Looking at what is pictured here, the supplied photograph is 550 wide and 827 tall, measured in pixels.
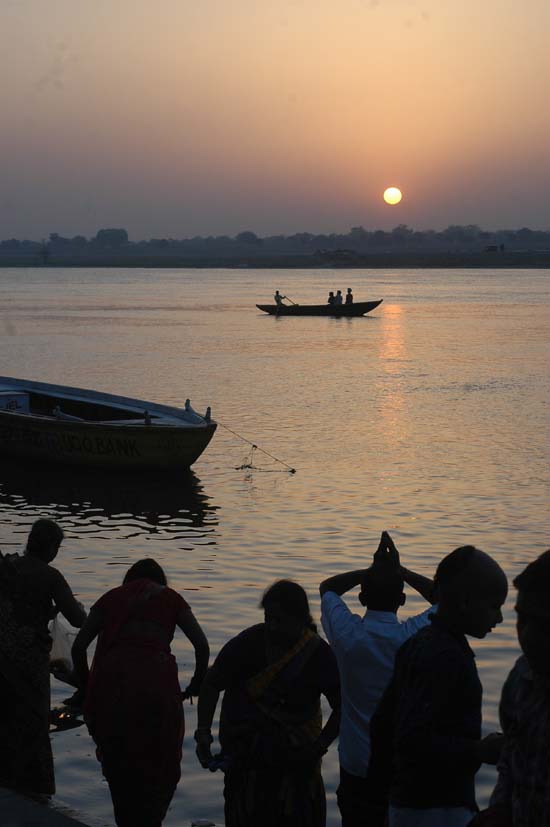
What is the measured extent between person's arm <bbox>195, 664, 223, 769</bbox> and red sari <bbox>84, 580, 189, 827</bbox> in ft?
1.20

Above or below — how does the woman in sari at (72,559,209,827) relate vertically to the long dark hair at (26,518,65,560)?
below

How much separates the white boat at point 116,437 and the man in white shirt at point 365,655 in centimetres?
1556

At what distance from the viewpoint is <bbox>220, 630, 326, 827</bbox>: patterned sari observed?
193 inches

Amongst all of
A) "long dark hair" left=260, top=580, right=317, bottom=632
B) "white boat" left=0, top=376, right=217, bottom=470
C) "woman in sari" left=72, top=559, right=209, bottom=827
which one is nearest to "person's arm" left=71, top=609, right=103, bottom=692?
"woman in sari" left=72, top=559, right=209, bottom=827

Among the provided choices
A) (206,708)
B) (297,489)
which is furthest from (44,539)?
(297,489)

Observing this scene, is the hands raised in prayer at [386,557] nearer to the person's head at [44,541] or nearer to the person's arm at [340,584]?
the person's arm at [340,584]

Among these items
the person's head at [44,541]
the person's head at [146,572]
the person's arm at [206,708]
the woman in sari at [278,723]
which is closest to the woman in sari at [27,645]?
the person's head at [44,541]

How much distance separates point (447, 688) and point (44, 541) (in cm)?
307

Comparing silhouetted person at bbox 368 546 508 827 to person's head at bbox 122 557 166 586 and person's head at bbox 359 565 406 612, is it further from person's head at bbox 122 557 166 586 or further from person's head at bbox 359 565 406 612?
person's head at bbox 122 557 166 586

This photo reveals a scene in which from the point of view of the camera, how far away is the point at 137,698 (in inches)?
214

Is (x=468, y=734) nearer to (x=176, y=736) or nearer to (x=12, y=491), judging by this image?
(x=176, y=736)

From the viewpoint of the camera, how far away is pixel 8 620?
6371 millimetres

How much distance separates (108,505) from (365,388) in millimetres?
21736

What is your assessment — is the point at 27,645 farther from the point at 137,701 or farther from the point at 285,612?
the point at 285,612
